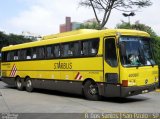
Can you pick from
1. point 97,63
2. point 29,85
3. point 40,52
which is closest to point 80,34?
point 97,63

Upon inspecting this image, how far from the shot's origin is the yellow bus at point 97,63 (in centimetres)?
1588

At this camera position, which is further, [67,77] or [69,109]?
[67,77]

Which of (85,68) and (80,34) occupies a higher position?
(80,34)

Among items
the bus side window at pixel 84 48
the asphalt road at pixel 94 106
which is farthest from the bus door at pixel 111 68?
the bus side window at pixel 84 48

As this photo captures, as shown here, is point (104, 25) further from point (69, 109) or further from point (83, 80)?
point (69, 109)

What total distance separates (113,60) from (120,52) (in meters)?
0.52

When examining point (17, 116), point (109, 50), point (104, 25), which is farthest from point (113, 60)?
point (104, 25)

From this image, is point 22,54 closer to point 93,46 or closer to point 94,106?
point 93,46

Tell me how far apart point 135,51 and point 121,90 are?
1791mm

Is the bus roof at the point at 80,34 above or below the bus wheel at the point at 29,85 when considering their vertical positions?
above

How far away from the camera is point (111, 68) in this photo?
16.2 meters

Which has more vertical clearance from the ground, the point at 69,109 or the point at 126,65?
the point at 126,65

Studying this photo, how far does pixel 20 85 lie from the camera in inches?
→ 980

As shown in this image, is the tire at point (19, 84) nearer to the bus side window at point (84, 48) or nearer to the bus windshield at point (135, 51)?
the bus side window at point (84, 48)
